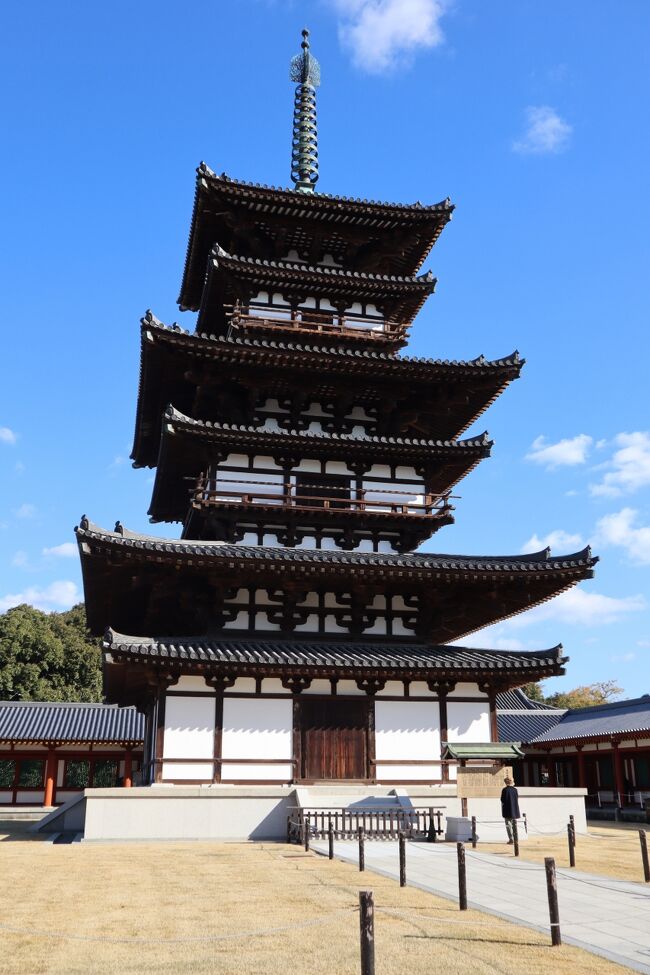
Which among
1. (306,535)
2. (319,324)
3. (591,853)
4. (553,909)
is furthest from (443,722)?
(553,909)

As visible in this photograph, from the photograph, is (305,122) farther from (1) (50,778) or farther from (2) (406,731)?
(1) (50,778)

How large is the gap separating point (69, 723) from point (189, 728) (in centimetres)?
2695

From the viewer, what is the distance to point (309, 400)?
2728 centimetres

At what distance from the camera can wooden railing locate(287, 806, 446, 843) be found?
19.3 m

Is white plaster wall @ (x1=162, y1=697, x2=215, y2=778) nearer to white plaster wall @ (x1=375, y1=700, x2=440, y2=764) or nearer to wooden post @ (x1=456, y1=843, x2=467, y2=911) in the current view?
white plaster wall @ (x1=375, y1=700, x2=440, y2=764)

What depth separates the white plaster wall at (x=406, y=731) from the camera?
23.1 m

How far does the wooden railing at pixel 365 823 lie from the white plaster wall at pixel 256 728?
2270mm

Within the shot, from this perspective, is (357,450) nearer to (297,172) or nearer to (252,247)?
(252,247)

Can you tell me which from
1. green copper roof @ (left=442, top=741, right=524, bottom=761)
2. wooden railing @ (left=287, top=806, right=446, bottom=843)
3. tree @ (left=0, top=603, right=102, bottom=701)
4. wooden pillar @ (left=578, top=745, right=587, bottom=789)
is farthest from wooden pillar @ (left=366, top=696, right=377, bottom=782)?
tree @ (left=0, top=603, right=102, bottom=701)

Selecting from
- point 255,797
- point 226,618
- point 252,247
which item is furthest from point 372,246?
point 255,797

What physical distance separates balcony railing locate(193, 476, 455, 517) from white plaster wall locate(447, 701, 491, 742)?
5752mm

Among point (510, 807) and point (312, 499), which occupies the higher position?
point (312, 499)

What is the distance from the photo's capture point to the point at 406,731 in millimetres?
23234

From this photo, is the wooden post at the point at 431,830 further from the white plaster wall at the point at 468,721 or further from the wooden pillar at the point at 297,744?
the wooden pillar at the point at 297,744
